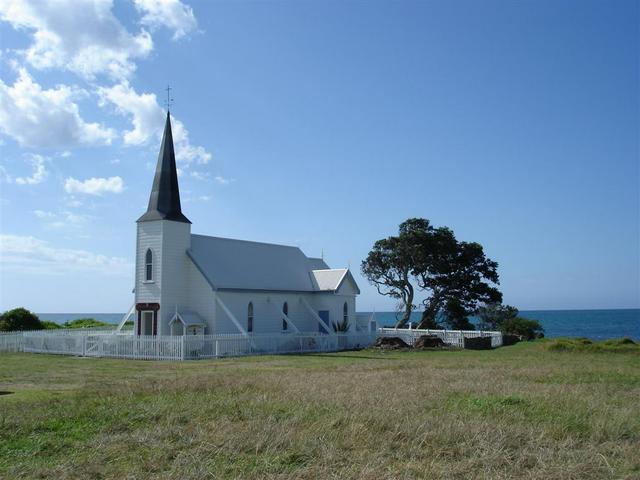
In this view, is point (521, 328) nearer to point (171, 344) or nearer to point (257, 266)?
point (257, 266)

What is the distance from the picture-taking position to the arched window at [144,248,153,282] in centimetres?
3553

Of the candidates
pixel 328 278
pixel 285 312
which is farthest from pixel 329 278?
pixel 285 312

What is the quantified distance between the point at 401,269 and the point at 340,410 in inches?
1625

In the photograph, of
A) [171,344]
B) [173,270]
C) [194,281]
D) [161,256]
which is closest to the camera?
[171,344]

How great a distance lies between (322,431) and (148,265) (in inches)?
1076

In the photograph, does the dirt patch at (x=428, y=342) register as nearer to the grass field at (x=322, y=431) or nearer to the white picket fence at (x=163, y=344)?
the white picket fence at (x=163, y=344)

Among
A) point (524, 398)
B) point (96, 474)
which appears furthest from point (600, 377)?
point (96, 474)

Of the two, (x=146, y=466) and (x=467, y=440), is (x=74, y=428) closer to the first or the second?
(x=146, y=466)

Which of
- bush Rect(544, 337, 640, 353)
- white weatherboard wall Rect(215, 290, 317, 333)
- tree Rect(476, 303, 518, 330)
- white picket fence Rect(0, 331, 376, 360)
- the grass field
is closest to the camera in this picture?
the grass field

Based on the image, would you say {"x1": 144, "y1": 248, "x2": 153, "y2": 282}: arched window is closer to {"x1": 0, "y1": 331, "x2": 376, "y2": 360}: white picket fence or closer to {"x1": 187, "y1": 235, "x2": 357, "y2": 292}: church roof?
{"x1": 187, "y1": 235, "x2": 357, "y2": 292}: church roof

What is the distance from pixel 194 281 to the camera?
36.2 m

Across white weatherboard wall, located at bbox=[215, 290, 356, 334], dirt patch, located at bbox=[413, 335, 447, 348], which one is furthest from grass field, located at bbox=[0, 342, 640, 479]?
dirt patch, located at bbox=[413, 335, 447, 348]

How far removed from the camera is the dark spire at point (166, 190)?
35906mm

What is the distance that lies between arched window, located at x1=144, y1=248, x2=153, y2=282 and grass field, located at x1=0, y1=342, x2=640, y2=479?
19242 millimetres
